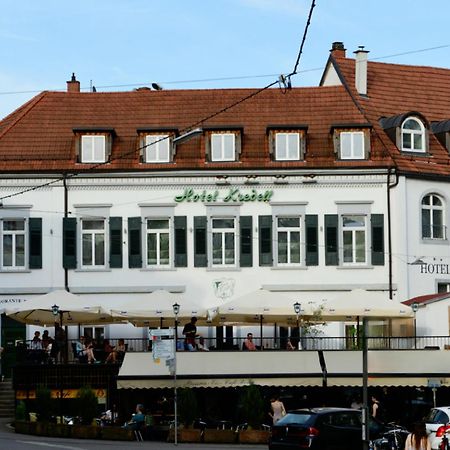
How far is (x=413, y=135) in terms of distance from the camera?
55594 mm

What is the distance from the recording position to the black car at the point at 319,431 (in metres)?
33.6

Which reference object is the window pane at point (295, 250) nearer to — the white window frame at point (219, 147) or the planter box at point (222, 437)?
the white window frame at point (219, 147)

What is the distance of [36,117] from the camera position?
5688 centimetres

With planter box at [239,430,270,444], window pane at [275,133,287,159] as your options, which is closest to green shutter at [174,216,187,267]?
window pane at [275,133,287,159]

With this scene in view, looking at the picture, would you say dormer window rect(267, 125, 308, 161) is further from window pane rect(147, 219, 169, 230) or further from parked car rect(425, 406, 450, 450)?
parked car rect(425, 406, 450, 450)

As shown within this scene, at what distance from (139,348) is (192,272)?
434 cm

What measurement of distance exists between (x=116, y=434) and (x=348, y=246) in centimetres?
1526

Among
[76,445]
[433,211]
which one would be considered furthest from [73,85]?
[76,445]

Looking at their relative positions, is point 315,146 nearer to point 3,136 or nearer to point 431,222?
point 431,222

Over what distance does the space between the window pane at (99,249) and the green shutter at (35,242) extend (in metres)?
2.06

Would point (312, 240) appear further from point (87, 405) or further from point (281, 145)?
point (87, 405)

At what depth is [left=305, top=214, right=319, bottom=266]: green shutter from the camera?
5341cm

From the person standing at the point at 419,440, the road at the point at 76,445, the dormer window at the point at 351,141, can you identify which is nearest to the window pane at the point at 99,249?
the dormer window at the point at 351,141

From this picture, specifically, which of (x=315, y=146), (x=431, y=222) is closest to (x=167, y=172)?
(x=315, y=146)
